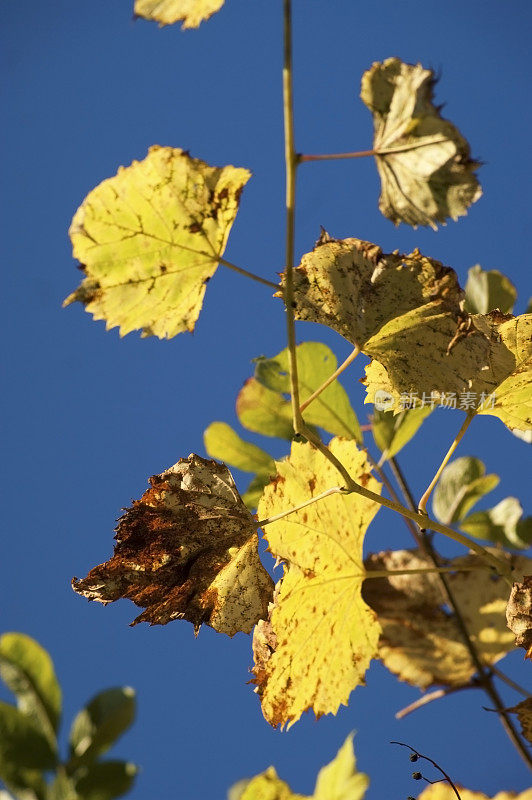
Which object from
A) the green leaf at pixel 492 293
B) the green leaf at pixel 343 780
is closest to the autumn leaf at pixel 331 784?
the green leaf at pixel 343 780

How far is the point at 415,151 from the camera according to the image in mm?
356

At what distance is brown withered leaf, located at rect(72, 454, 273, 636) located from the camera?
0.44 metres

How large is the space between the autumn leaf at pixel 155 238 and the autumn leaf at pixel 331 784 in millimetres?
227

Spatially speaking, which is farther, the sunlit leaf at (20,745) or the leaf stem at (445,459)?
the leaf stem at (445,459)

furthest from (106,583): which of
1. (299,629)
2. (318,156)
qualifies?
(318,156)

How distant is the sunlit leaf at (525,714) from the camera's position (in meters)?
0.44

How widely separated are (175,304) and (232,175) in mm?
Answer: 65

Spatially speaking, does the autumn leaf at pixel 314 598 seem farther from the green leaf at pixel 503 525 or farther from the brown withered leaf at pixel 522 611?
the green leaf at pixel 503 525

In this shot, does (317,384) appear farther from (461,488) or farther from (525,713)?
(525,713)

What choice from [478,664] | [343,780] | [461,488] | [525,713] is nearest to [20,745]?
[343,780]

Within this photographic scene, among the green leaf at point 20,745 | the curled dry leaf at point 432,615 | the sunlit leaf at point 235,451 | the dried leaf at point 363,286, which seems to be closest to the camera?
the green leaf at point 20,745

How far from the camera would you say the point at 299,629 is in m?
0.47

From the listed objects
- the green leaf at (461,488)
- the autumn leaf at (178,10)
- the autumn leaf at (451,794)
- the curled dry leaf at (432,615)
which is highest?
the autumn leaf at (178,10)

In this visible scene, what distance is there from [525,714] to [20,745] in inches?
10.8
